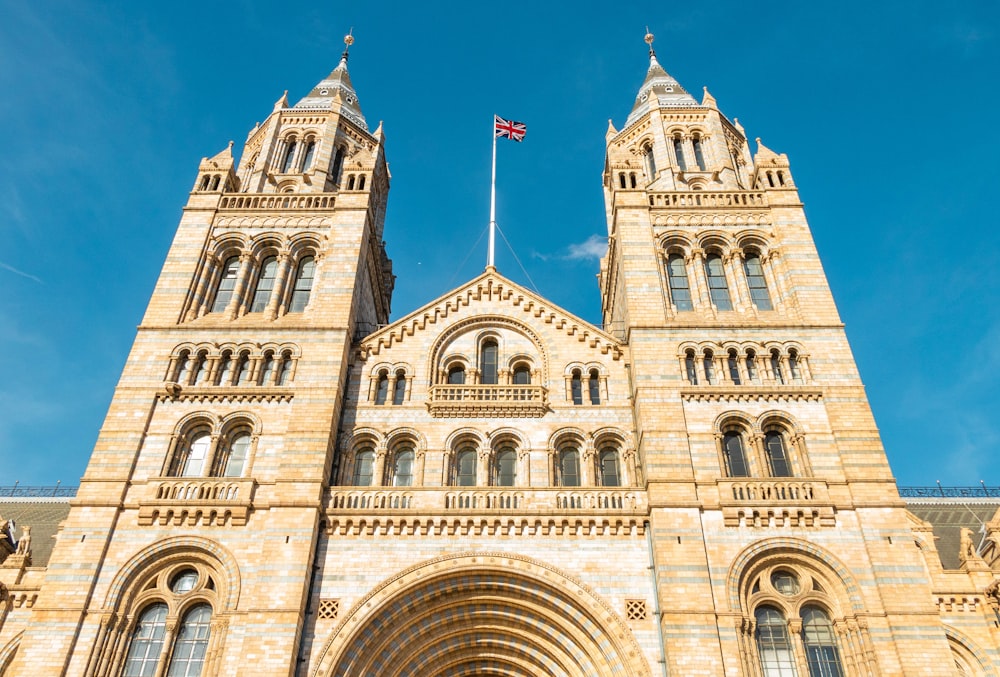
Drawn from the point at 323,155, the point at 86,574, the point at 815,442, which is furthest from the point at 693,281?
the point at 86,574

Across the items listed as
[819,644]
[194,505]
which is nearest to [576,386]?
[819,644]

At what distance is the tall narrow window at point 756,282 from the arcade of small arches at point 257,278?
55.3 feet

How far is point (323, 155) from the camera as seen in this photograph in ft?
113

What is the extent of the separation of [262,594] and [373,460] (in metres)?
5.79

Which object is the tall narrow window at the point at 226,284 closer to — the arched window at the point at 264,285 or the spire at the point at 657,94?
the arched window at the point at 264,285

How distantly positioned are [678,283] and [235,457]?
17.2m

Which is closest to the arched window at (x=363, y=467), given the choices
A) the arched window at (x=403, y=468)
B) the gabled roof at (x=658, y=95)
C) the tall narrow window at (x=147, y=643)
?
the arched window at (x=403, y=468)

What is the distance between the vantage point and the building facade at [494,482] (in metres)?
20.8

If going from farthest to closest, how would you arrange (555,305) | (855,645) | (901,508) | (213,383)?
(555,305), (213,383), (901,508), (855,645)

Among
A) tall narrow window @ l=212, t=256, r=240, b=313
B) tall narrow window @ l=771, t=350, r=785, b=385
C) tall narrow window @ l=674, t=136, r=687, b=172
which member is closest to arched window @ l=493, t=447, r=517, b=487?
tall narrow window @ l=771, t=350, r=785, b=385

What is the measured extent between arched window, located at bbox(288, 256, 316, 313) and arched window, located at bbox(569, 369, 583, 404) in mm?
10476

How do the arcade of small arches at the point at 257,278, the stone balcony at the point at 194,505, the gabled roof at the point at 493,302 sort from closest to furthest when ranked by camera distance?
the stone balcony at the point at 194,505
the gabled roof at the point at 493,302
the arcade of small arches at the point at 257,278

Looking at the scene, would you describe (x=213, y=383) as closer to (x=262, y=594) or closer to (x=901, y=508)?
(x=262, y=594)

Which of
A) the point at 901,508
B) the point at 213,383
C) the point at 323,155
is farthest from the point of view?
the point at 323,155
